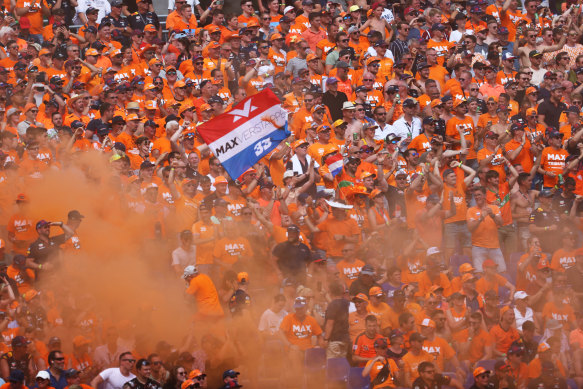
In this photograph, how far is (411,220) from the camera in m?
15.7

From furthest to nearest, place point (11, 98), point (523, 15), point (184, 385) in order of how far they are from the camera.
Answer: point (523, 15)
point (11, 98)
point (184, 385)

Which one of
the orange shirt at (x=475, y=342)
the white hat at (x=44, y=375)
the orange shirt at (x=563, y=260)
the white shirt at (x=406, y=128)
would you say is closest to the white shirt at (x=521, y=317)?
the orange shirt at (x=475, y=342)

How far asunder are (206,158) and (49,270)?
3.31 meters

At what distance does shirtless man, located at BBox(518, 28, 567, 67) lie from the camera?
2009 centimetres

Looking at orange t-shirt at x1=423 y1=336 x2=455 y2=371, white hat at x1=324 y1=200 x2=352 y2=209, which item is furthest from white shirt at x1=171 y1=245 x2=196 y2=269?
orange t-shirt at x1=423 y1=336 x2=455 y2=371

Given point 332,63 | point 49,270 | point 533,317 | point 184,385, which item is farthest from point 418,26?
point 184,385

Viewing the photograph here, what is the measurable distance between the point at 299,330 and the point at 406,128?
495 centimetres

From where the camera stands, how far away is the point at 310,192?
15.8 meters

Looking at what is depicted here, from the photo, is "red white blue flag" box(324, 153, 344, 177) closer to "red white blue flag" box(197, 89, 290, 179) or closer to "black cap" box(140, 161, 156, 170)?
"red white blue flag" box(197, 89, 290, 179)

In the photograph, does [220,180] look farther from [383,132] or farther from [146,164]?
[383,132]

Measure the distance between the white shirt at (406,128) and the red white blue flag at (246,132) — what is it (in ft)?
8.18

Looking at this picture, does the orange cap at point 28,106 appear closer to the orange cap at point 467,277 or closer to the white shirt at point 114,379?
the white shirt at point 114,379

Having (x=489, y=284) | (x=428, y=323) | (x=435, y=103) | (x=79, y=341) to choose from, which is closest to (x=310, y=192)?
(x=489, y=284)

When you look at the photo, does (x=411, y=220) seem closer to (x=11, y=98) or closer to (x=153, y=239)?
(x=153, y=239)
